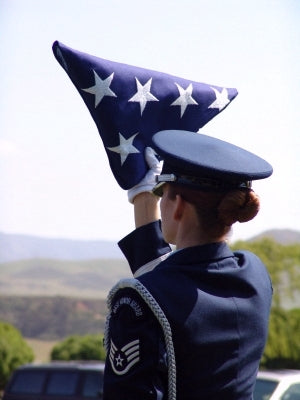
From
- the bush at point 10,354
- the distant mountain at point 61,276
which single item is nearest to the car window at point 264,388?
the bush at point 10,354

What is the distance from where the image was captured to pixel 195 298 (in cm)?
229

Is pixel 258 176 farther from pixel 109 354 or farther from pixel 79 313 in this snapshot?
pixel 79 313

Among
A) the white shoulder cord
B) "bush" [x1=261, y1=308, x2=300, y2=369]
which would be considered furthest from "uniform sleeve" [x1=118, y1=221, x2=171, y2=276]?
"bush" [x1=261, y1=308, x2=300, y2=369]

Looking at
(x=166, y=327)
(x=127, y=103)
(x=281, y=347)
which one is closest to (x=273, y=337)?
(x=281, y=347)

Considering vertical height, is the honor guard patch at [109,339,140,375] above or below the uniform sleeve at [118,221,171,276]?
below

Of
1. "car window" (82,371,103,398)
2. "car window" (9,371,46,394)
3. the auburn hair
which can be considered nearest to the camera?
the auburn hair

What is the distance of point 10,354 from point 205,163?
1606 cm

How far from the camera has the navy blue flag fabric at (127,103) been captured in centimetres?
271

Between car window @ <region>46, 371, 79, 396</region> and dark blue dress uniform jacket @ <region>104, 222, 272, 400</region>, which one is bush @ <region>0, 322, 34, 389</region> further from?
dark blue dress uniform jacket @ <region>104, 222, 272, 400</region>

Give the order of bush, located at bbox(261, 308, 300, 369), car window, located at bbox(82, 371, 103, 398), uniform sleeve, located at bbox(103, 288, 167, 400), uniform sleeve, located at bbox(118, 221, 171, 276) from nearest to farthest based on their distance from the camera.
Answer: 1. uniform sleeve, located at bbox(103, 288, 167, 400)
2. uniform sleeve, located at bbox(118, 221, 171, 276)
3. car window, located at bbox(82, 371, 103, 398)
4. bush, located at bbox(261, 308, 300, 369)

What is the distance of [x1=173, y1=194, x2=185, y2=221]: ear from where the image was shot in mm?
2344

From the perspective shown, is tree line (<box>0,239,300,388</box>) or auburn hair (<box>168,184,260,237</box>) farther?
tree line (<box>0,239,300,388</box>)

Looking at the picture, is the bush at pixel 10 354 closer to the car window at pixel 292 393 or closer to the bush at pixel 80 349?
the bush at pixel 80 349

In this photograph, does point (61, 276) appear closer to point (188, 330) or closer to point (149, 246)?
point (149, 246)
